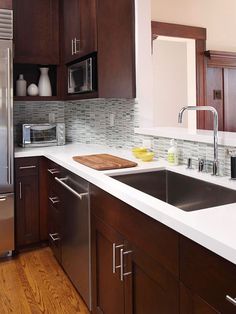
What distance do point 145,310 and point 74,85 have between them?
1980 mm

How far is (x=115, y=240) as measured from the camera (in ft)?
5.21

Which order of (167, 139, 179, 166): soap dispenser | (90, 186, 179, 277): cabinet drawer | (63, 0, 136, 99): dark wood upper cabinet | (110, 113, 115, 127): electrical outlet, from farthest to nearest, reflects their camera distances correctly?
(110, 113, 115, 127): electrical outlet, (63, 0, 136, 99): dark wood upper cabinet, (167, 139, 179, 166): soap dispenser, (90, 186, 179, 277): cabinet drawer

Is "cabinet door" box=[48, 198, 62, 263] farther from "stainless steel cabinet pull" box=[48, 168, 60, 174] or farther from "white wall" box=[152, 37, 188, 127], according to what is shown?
"white wall" box=[152, 37, 188, 127]

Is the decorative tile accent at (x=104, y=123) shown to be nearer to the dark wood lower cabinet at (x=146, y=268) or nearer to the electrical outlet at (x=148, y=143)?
the electrical outlet at (x=148, y=143)

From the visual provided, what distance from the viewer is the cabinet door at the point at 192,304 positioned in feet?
3.18

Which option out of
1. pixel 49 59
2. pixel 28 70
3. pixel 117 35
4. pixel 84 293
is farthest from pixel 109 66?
pixel 84 293

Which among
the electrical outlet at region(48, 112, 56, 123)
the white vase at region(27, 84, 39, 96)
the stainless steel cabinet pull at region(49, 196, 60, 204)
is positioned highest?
the white vase at region(27, 84, 39, 96)

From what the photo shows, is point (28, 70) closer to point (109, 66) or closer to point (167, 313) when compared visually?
point (109, 66)

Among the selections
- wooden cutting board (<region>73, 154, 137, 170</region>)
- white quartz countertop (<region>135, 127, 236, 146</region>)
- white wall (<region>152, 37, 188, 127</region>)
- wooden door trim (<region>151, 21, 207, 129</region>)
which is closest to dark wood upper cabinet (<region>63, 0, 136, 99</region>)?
white quartz countertop (<region>135, 127, 236, 146</region>)

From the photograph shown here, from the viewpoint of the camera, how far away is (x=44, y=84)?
129 inches

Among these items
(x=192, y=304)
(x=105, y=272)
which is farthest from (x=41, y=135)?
(x=192, y=304)

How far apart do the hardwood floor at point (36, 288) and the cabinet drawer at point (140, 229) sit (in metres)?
0.76

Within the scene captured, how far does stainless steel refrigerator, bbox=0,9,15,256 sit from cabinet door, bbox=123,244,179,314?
5.08ft

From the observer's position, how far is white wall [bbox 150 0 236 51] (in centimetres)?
364
